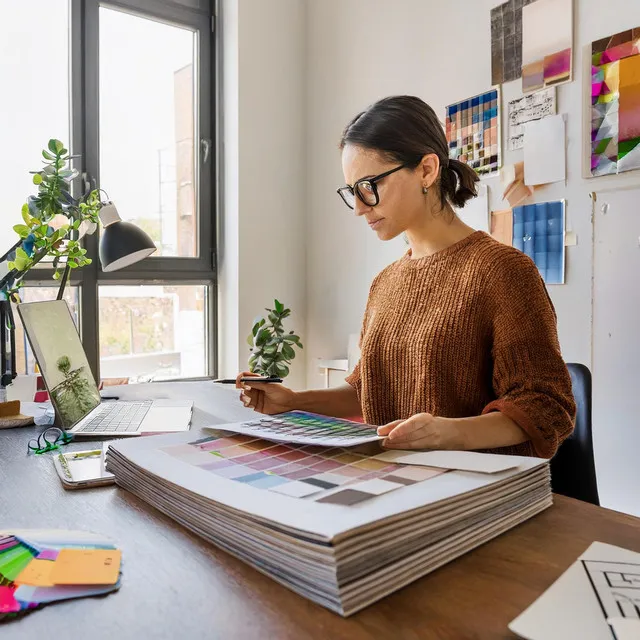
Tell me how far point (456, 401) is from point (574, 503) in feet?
1.29

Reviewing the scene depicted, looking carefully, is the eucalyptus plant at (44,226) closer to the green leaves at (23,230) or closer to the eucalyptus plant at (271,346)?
the green leaves at (23,230)

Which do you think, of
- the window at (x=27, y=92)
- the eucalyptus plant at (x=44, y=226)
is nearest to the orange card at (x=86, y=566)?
the eucalyptus plant at (x=44, y=226)

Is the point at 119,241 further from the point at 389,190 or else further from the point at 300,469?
the point at 300,469

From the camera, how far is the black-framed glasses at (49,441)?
985 millimetres

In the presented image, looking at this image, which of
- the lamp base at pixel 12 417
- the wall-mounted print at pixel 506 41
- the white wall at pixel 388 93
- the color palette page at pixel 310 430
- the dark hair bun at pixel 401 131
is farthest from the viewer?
the wall-mounted print at pixel 506 41

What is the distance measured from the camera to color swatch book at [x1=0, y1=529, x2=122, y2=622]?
17.7 inches

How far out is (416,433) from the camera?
2.23 feet

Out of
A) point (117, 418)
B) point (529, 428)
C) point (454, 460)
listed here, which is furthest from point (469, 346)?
point (117, 418)

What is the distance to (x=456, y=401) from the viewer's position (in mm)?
1038

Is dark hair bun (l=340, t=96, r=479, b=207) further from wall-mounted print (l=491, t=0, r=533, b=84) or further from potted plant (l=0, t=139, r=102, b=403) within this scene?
wall-mounted print (l=491, t=0, r=533, b=84)

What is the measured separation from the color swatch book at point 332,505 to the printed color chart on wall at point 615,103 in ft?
4.20

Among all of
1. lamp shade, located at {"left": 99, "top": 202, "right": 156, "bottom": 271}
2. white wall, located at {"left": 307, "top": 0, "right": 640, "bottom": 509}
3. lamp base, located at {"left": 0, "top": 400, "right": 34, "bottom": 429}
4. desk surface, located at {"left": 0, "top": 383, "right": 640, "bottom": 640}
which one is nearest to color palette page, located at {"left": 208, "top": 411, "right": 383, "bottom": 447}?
desk surface, located at {"left": 0, "top": 383, "right": 640, "bottom": 640}

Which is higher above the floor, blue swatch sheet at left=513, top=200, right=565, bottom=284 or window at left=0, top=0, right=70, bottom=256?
window at left=0, top=0, right=70, bottom=256

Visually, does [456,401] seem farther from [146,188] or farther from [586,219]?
[146,188]
